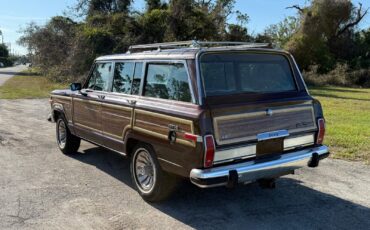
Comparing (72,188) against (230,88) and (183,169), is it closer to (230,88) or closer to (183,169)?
(183,169)

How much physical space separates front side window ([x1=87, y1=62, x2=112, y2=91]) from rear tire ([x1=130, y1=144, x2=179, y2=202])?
1529mm

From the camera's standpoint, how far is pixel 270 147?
16.0ft

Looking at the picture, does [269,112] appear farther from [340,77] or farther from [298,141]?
[340,77]

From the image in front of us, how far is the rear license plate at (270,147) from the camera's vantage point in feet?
15.7

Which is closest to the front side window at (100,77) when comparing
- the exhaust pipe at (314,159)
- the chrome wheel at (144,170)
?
the chrome wheel at (144,170)

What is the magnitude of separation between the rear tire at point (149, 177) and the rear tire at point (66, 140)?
262 centimetres

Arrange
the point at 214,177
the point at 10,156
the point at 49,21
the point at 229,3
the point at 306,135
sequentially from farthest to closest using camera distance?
the point at 229,3
the point at 49,21
the point at 10,156
the point at 306,135
the point at 214,177

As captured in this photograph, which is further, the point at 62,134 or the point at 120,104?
the point at 62,134

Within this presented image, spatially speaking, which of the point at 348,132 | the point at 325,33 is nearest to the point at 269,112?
the point at 348,132

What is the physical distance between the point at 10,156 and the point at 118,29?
19.6 meters

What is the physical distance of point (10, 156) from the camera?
7.71m

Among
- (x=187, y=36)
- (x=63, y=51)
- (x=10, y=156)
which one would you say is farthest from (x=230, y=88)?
(x=63, y=51)

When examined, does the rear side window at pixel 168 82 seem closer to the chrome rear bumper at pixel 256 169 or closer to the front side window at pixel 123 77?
the front side window at pixel 123 77

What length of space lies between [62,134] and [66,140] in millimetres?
333
